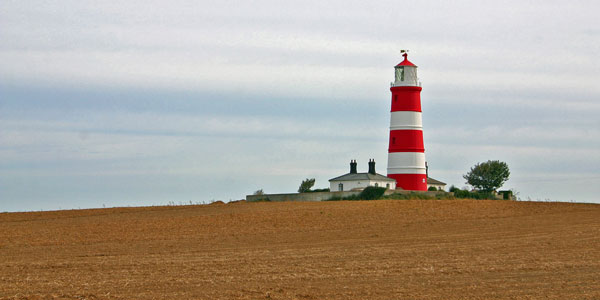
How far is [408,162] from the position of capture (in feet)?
159

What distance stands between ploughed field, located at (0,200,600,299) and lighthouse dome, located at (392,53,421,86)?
9.38 m

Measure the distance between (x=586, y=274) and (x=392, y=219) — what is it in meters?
17.5

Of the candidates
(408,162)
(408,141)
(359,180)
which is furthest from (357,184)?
(408,141)

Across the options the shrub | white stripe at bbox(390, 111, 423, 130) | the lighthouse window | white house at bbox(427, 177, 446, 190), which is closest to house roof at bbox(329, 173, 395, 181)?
white stripe at bbox(390, 111, 423, 130)

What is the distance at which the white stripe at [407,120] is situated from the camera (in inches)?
1893

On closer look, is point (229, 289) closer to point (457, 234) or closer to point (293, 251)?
point (293, 251)

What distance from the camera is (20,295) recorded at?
14.8m

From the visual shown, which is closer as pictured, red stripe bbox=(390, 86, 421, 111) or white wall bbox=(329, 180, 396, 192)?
red stripe bbox=(390, 86, 421, 111)

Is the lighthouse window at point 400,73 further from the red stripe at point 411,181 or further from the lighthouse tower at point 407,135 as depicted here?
the red stripe at point 411,181

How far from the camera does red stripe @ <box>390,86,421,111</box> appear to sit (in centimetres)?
4841

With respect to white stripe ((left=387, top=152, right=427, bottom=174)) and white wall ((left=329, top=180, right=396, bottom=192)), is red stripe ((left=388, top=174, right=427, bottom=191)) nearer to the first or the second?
white stripe ((left=387, top=152, right=427, bottom=174))

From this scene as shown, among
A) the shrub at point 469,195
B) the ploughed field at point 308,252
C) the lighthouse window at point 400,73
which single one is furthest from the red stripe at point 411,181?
the ploughed field at point 308,252

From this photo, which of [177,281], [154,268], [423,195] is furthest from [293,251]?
[423,195]

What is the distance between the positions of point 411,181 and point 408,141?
259 cm
